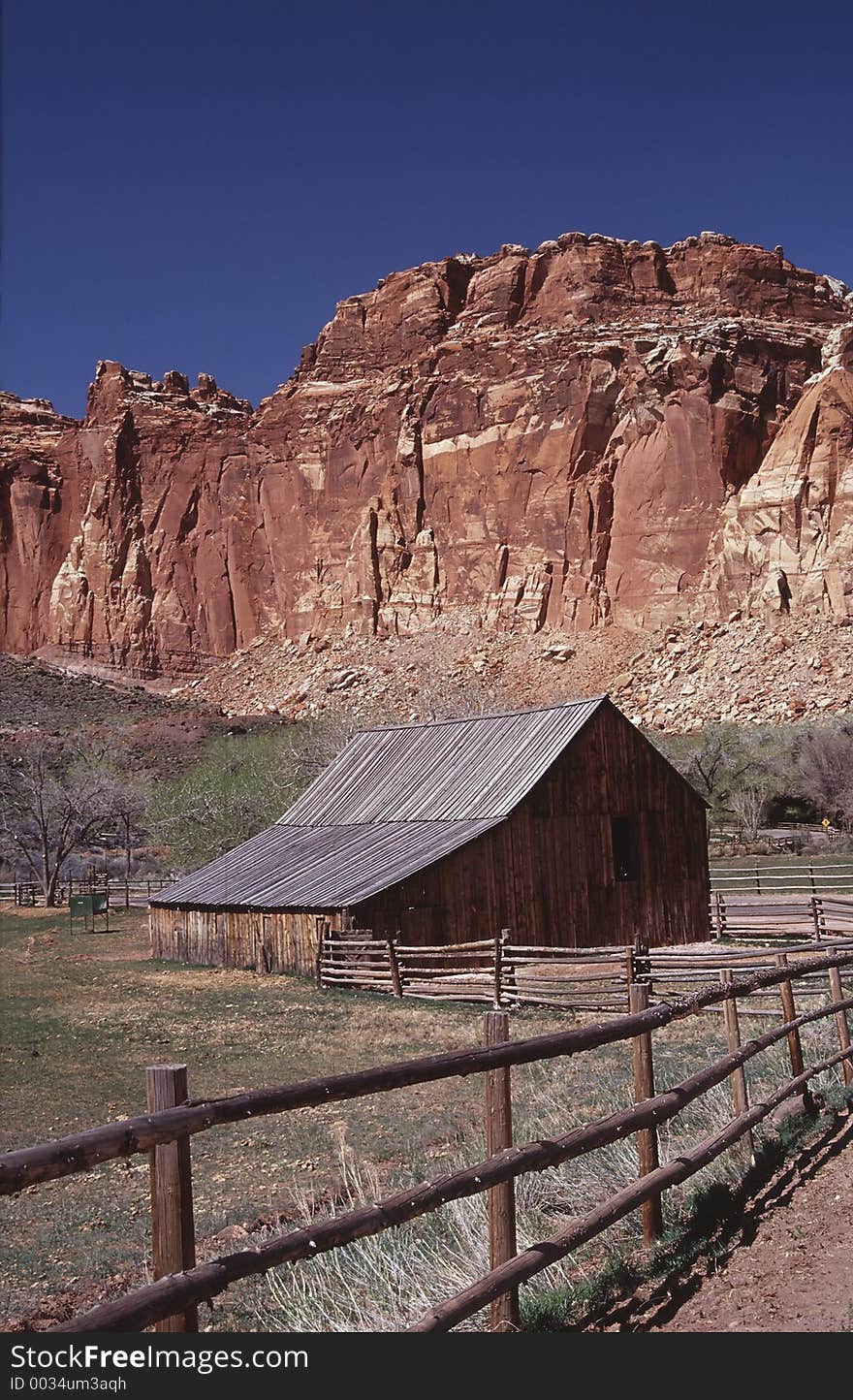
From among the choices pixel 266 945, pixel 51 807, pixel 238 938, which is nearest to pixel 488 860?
pixel 266 945

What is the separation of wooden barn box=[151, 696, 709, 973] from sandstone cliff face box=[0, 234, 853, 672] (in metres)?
50.2

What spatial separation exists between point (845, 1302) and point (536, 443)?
83078mm

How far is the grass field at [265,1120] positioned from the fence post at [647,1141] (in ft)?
0.61

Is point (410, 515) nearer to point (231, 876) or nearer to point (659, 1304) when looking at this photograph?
point (231, 876)

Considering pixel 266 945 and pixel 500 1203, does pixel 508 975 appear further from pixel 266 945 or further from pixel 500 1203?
pixel 500 1203

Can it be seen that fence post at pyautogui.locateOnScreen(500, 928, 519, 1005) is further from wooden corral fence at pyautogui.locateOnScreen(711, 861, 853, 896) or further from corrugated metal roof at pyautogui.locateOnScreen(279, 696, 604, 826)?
wooden corral fence at pyautogui.locateOnScreen(711, 861, 853, 896)

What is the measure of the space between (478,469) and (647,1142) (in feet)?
273

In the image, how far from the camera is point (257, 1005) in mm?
19344

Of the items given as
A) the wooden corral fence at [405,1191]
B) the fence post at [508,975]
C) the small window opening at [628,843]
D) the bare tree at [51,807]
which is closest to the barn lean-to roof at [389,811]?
the small window opening at [628,843]

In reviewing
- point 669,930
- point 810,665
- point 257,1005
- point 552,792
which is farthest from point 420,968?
point 810,665

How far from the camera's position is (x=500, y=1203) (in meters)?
5.13

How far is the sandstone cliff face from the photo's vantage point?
78875 millimetres

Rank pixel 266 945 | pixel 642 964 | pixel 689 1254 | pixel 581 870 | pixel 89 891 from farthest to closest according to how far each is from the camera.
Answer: pixel 89 891, pixel 581 870, pixel 266 945, pixel 642 964, pixel 689 1254

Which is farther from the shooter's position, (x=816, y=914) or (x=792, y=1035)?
(x=816, y=914)
